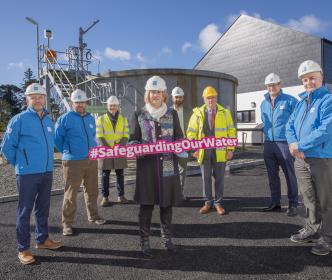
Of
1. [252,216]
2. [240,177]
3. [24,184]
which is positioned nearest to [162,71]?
[240,177]

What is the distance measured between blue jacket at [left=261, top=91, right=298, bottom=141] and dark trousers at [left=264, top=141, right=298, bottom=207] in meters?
0.15

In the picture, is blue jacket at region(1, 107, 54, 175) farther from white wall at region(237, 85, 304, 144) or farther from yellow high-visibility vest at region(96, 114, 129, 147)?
white wall at region(237, 85, 304, 144)

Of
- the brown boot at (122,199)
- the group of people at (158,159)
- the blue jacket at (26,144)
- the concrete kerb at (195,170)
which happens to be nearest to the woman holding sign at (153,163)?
the group of people at (158,159)

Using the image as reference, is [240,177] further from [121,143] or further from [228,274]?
[228,274]

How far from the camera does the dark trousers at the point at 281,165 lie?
17.0 ft

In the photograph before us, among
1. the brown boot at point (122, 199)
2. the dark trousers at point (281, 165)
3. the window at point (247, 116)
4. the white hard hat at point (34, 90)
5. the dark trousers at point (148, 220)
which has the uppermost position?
the window at point (247, 116)

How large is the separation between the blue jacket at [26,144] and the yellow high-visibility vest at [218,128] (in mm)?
2545

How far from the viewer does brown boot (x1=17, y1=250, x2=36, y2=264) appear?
357 centimetres

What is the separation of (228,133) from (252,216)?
1474 mm

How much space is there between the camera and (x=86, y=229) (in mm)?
4738

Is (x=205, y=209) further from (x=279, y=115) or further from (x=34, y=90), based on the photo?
(x=34, y=90)

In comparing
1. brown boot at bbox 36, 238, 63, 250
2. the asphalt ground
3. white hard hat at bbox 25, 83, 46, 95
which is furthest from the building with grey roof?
white hard hat at bbox 25, 83, 46, 95

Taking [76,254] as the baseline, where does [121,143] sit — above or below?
above

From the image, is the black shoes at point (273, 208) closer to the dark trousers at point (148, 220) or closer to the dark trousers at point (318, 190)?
the dark trousers at point (318, 190)
